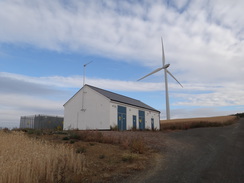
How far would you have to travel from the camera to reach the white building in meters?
25.5

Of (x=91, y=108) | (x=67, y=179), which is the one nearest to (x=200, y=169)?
(x=67, y=179)

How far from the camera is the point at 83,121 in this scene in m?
27.4

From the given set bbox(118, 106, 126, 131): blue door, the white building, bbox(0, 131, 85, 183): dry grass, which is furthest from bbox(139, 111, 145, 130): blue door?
bbox(0, 131, 85, 183): dry grass

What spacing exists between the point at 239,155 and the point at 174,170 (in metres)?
4.49

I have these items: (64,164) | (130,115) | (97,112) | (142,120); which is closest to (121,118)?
(130,115)

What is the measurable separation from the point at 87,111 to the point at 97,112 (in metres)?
1.89

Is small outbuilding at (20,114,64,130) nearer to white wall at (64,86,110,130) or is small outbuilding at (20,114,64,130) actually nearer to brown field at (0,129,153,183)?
white wall at (64,86,110,130)

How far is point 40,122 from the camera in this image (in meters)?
32.2

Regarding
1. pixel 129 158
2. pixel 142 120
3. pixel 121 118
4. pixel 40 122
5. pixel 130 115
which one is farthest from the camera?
pixel 142 120

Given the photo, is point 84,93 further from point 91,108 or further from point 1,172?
point 1,172

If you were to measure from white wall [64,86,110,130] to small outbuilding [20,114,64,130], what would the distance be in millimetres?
4310

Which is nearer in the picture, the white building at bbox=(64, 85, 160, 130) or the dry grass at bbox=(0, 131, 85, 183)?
the dry grass at bbox=(0, 131, 85, 183)

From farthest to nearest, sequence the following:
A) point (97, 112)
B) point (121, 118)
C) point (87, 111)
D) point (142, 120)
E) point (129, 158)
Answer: point (142, 120) < point (121, 118) < point (87, 111) < point (97, 112) < point (129, 158)

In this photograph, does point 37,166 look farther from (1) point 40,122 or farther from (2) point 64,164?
(1) point 40,122
